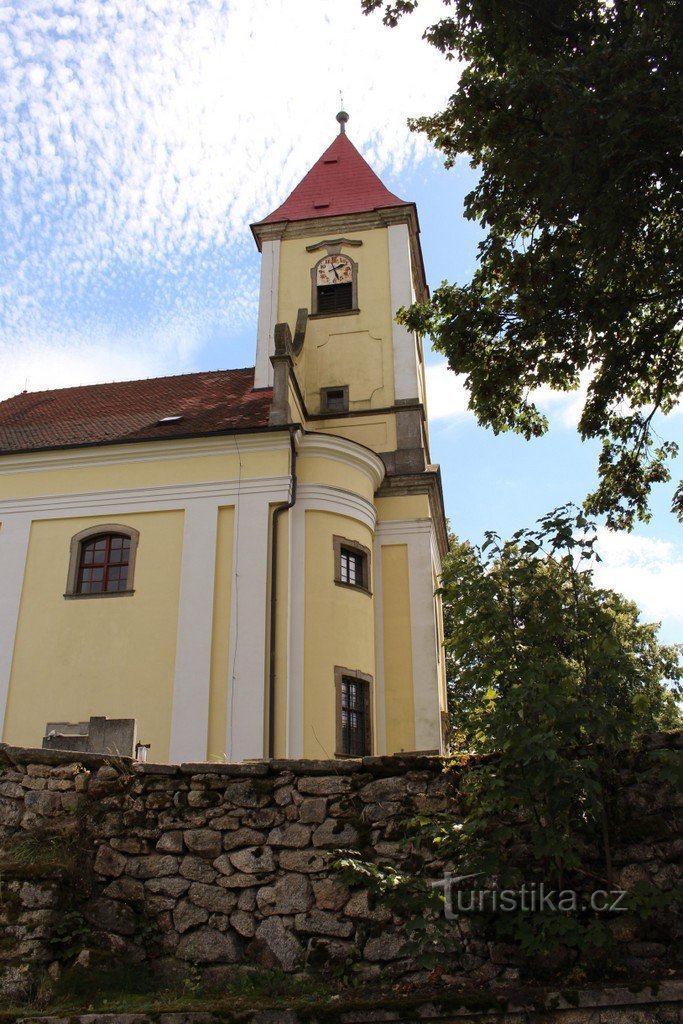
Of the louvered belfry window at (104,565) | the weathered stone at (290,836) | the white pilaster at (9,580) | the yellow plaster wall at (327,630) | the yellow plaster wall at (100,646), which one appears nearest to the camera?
the weathered stone at (290,836)

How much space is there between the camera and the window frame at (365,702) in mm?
15791

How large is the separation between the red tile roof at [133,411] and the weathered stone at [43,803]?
10940mm

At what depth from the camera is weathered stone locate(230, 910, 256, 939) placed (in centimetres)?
700

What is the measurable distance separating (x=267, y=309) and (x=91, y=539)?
909cm

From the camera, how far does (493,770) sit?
6816 mm

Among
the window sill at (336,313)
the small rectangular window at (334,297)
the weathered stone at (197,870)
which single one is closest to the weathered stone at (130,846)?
the weathered stone at (197,870)

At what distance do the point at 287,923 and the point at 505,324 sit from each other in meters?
6.83

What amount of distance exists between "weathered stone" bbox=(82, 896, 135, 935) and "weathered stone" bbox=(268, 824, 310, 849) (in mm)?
1235

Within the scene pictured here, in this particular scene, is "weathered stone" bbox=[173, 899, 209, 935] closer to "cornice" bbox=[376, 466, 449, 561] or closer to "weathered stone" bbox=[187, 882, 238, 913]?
"weathered stone" bbox=[187, 882, 238, 913]

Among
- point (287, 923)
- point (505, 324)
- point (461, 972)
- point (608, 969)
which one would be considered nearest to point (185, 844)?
point (287, 923)

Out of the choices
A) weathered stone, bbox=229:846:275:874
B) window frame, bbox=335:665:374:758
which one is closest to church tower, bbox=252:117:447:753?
window frame, bbox=335:665:374:758

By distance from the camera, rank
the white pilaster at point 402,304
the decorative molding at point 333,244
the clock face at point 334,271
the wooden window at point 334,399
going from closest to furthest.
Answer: the white pilaster at point 402,304
the wooden window at point 334,399
the clock face at point 334,271
the decorative molding at point 333,244

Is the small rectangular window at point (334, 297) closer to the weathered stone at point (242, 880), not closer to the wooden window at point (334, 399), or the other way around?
the wooden window at point (334, 399)

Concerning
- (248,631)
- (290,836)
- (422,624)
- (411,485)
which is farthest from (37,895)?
(411,485)
